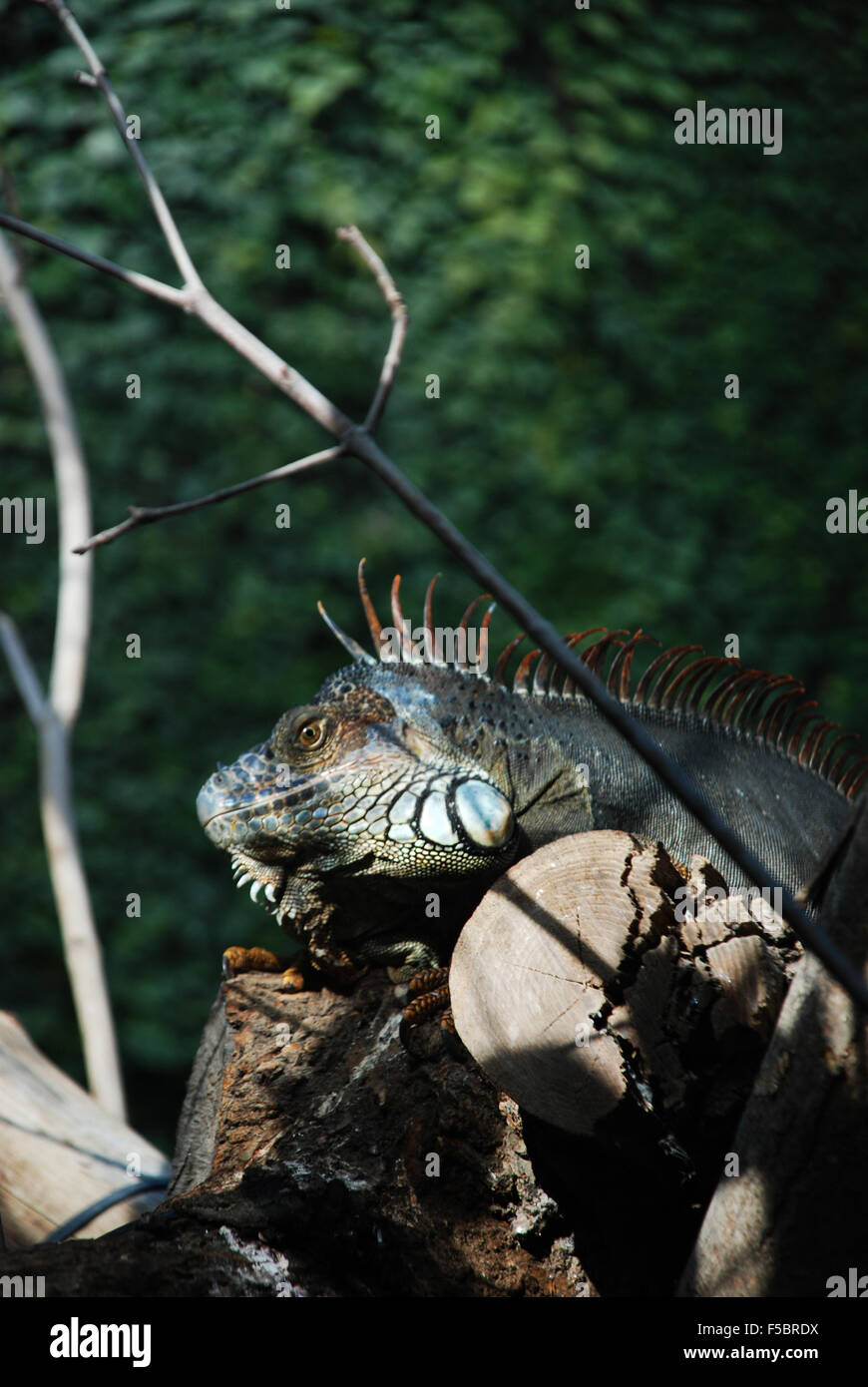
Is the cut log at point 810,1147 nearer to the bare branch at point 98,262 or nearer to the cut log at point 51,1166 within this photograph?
the bare branch at point 98,262

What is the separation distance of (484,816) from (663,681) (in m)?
0.77

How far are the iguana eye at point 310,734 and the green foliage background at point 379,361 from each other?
3.10m

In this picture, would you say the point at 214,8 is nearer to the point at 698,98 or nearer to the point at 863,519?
the point at 698,98

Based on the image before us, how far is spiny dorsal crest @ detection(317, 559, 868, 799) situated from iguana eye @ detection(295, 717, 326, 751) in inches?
11.1

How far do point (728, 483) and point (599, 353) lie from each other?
103 cm

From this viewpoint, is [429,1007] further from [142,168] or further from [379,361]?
[379,361]

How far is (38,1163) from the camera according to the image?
9.46 ft

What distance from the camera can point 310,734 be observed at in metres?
2.56

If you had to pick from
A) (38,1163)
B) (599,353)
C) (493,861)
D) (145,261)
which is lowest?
(38,1163)

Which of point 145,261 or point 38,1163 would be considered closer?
point 38,1163

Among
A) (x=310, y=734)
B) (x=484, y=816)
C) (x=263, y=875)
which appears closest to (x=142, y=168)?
(x=310, y=734)

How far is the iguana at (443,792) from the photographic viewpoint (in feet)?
8.05
